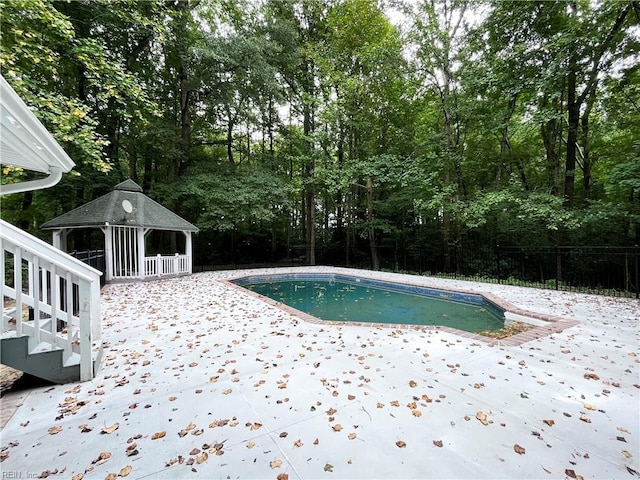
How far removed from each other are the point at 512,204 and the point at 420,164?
394cm

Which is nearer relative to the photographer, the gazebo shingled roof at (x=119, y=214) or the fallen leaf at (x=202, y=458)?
the fallen leaf at (x=202, y=458)

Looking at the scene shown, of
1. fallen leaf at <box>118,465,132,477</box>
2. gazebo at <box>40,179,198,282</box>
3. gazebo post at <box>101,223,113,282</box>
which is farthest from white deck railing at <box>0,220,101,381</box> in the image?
gazebo at <box>40,179,198,282</box>

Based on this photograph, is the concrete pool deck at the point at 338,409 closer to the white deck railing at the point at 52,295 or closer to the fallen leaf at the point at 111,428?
the fallen leaf at the point at 111,428

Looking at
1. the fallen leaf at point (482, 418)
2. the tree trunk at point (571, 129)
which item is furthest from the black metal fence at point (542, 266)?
the fallen leaf at point (482, 418)

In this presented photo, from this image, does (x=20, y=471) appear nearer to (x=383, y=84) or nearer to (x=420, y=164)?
(x=420, y=164)

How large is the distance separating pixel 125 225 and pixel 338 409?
31.4ft

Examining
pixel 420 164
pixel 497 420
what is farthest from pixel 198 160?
pixel 497 420

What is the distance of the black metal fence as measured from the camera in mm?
8492

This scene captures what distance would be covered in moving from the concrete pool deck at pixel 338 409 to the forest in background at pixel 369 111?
583 cm

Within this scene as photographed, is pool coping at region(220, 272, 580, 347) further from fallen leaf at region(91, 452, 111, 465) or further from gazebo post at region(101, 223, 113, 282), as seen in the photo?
gazebo post at region(101, 223, 113, 282)

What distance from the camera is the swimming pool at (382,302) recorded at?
6.18m

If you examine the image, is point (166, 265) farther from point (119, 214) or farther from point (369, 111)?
point (369, 111)

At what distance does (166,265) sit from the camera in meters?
10.9

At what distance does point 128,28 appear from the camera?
36.9 feet
